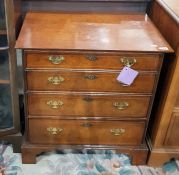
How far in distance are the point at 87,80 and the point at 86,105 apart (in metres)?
0.16

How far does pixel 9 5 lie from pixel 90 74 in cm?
51

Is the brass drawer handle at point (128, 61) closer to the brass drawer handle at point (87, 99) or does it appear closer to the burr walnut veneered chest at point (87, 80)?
the burr walnut veneered chest at point (87, 80)

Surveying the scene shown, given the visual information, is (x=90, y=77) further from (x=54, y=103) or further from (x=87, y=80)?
(x=54, y=103)

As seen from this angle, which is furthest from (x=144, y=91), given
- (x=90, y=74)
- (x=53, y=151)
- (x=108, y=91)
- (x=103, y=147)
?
(x=53, y=151)

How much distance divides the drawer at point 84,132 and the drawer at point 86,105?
0.06m

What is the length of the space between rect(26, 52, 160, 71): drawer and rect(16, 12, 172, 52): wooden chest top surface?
5 cm

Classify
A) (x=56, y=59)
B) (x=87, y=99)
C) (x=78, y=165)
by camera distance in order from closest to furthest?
(x=56, y=59) < (x=87, y=99) < (x=78, y=165)

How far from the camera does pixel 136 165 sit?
179 cm

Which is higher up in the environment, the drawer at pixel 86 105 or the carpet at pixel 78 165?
the drawer at pixel 86 105

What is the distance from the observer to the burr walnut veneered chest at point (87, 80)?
1.38 m

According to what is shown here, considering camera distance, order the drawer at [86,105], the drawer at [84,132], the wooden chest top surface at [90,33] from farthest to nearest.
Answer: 1. the drawer at [84,132]
2. the drawer at [86,105]
3. the wooden chest top surface at [90,33]

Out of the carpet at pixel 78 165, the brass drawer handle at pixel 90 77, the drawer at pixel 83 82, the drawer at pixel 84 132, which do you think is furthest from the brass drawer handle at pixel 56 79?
the carpet at pixel 78 165

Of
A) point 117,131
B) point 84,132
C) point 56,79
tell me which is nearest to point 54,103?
point 56,79

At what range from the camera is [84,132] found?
1.66m
